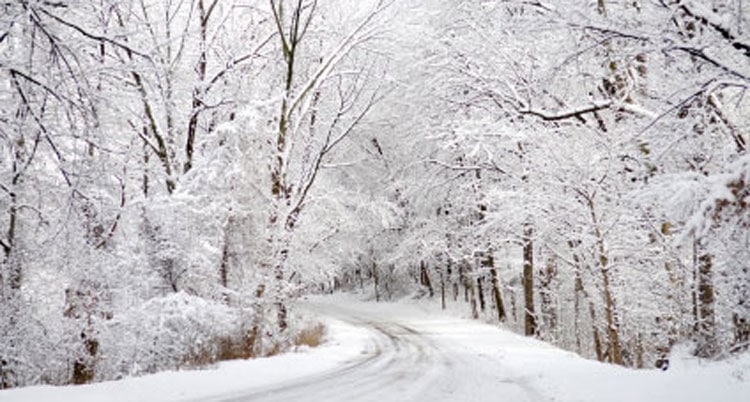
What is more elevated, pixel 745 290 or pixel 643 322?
pixel 745 290

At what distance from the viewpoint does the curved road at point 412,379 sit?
752 centimetres

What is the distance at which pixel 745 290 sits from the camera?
8.23 meters

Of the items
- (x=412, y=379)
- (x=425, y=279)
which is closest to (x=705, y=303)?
(x=412, y=379)

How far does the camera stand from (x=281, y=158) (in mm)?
15289

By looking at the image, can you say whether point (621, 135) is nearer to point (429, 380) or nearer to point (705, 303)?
point (705, 303)

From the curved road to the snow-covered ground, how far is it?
2 cm

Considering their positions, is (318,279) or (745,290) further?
(318,279)

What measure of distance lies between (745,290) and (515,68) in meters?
6.28

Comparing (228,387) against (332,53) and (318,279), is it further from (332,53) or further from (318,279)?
(318,279)

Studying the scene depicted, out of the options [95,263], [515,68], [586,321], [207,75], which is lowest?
[586,321]

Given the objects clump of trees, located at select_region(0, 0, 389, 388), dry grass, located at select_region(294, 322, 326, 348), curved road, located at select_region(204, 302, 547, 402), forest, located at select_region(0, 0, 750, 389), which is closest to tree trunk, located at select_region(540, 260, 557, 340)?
forest, located at select_region(0, 0, 750, 389)

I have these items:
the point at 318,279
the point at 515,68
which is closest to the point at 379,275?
the point at 318,279

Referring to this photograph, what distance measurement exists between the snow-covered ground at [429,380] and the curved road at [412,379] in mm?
17

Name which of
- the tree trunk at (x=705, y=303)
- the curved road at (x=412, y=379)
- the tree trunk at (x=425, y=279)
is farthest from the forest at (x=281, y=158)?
the tree trunk at (x=425, y=279)
